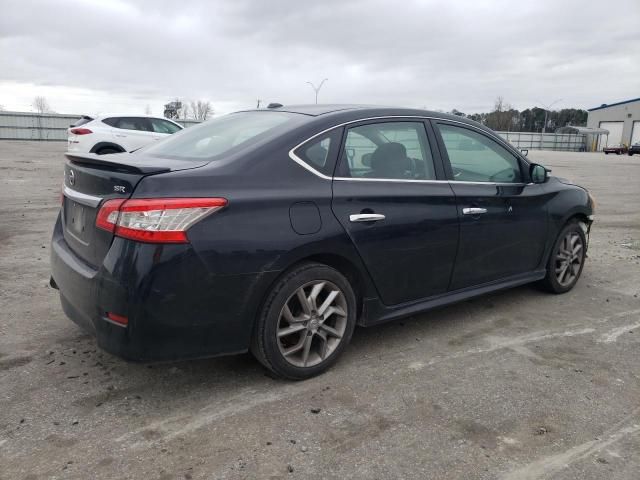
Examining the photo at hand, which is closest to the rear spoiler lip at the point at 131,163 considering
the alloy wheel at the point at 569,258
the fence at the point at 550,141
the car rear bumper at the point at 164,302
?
the car rear bumper at the point at 164,302

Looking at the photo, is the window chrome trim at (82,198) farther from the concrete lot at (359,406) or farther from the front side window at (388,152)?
the front side window at (388,152)

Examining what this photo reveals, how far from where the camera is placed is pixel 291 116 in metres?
3.59

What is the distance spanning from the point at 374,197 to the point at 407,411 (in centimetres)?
128

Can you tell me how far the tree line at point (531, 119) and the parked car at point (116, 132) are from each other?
87.4 m

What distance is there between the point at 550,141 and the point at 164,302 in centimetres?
8302

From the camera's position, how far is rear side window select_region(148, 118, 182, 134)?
13.7 meters

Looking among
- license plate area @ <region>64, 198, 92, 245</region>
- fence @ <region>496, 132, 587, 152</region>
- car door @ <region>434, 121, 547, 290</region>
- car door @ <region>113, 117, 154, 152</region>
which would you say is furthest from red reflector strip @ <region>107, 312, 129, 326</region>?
fence @ <region>496, 132, 587, 152</region>

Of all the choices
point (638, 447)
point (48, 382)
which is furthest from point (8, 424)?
point (638, 447)

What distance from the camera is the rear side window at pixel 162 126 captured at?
13.7m

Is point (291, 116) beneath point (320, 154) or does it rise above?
above

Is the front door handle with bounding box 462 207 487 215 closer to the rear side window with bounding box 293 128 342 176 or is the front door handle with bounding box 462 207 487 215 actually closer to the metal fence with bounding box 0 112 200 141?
the rear side window with bounding box 293 128 342 176

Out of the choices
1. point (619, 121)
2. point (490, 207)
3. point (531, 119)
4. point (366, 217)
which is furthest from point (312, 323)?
point (531, 119)

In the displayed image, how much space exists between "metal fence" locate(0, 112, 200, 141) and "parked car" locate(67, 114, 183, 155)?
28.0 metres

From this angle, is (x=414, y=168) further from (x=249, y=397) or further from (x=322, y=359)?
(x=249, y=397)
